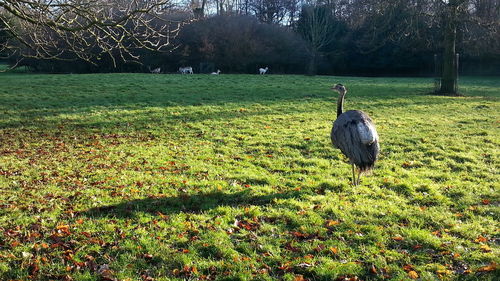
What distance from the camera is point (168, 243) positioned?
539 centimetres

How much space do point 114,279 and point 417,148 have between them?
9042 millimetres

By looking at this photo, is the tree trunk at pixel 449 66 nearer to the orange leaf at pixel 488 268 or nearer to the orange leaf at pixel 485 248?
the orange leaf at pixel 485 248

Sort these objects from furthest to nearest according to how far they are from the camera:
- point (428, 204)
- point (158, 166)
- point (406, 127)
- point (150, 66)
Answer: point (150, 66)
point (406, 127)
point (158, 166)
point (428, 204)

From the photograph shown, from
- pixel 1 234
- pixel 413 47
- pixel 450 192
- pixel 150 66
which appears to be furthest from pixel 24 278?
pixel 413 47

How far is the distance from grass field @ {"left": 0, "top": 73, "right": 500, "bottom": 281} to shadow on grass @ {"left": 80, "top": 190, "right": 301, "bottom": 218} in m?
0.04

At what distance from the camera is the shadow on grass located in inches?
251

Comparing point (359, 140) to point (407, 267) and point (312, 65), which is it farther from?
point (312, 65)

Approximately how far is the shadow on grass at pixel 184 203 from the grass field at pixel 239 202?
4 centimetres

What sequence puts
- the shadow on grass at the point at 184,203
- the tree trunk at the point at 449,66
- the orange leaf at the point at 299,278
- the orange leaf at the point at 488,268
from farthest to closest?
the tree trunk at the point at 449,66 → the shadow on grass at the point at 184,203 → the orange leaf at the point at 488,268 → the orange leaf at the point at 299,278

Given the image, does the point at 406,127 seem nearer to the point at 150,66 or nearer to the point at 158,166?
the point at 158,166

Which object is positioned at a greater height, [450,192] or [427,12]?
[427,12]

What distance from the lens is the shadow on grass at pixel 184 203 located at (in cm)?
637

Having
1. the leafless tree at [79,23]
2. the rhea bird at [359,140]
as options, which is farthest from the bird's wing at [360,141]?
the leafless tree at [79,23]

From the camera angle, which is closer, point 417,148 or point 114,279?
point 114,279
